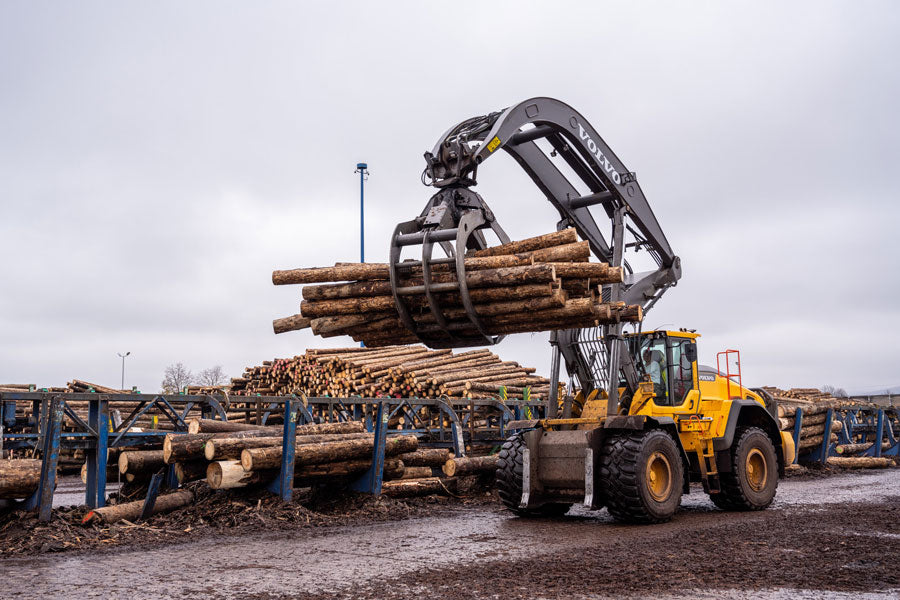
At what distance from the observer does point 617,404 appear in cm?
1187

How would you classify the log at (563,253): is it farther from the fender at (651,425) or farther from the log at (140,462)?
the log at (140,462)

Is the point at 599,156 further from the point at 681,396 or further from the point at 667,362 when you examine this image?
the point at 681,396

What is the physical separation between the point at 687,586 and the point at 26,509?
830 cm

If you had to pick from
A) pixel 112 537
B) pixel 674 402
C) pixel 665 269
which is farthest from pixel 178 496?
pixel 665 269

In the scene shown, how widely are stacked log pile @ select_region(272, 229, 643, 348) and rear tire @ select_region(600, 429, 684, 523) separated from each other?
2.60 meters

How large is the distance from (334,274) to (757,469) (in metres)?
8.27

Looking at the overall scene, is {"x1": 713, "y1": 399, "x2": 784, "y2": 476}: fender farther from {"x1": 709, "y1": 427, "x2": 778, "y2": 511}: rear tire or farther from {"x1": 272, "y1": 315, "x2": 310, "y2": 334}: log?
{"x1": 272, "y1": 315, "x2": 310, "y2": 334}: log

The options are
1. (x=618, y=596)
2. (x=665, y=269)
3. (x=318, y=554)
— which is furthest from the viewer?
(x=665, y=269)

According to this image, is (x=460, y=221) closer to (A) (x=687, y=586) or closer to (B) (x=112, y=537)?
(A) (x=687, y=586)

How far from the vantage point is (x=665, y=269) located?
14164mm

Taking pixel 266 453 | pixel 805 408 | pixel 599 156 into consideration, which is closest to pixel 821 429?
pixel 805 408

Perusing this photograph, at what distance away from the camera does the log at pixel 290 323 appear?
32.2ft

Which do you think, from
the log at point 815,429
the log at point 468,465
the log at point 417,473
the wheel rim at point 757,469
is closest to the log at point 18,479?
the log at point 417,473

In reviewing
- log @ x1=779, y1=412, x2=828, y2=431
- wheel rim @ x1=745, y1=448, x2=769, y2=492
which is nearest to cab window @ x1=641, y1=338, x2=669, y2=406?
wheel rim @ x1=745, y1=448, x2=769, y2=492
